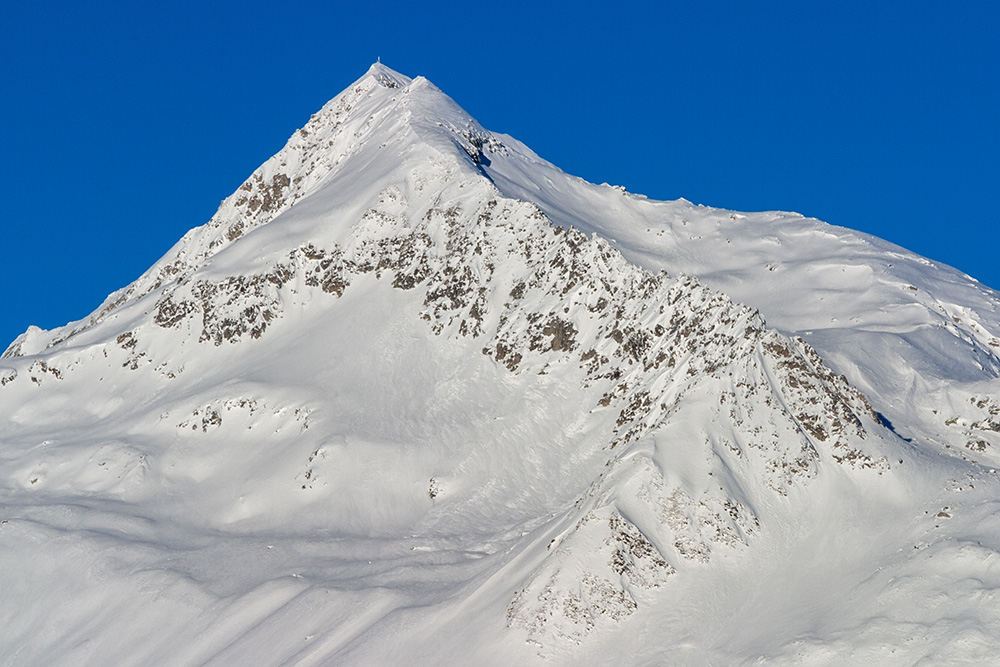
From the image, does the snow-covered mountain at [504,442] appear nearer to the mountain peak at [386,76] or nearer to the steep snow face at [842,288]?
the steep snow face at [842,288]

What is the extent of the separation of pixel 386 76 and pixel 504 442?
6014 cm

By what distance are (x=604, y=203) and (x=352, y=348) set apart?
27.9 metres

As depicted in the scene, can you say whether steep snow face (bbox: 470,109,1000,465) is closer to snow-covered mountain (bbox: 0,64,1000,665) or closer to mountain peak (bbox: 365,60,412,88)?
snow-covered mountain (bbox: 0,64,1000,665)

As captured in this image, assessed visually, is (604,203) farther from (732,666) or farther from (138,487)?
(732,666)

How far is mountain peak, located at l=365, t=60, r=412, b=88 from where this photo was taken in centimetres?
11815

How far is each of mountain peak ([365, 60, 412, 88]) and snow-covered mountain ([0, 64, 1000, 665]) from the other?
1460 cm

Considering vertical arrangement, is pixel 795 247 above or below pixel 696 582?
above

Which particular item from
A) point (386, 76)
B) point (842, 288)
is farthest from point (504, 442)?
point (386, 76)

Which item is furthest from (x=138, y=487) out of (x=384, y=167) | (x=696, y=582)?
(x=696, y=582)

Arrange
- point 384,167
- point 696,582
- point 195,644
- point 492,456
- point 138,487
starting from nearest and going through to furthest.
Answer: point 696,582 < point 195,644 < point 492,456 < point 138,487 < point 384,167

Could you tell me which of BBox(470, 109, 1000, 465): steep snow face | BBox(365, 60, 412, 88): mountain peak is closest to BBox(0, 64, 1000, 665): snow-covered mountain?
BBox(470, 109, 1000, 465): steep snow face

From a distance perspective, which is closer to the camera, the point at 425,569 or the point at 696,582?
the point at 696,582

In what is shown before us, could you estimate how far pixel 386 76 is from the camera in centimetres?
12094

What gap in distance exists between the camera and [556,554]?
5516 centimetres
